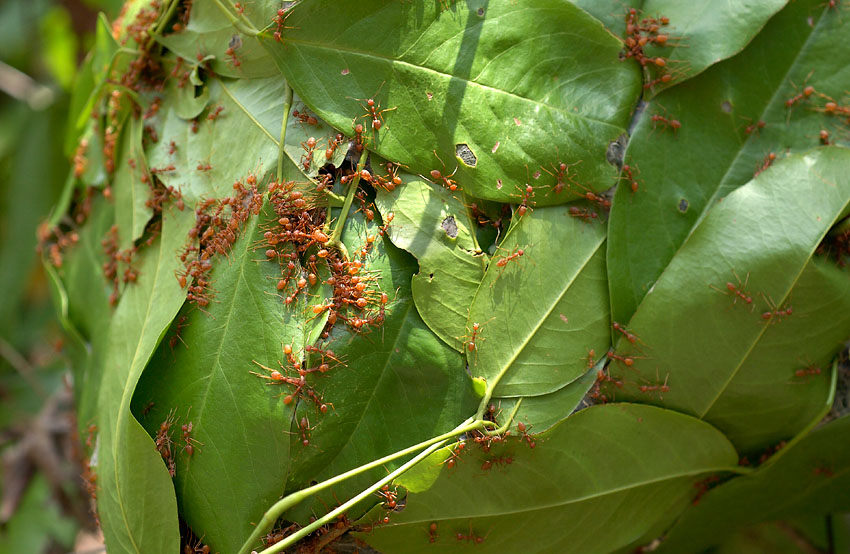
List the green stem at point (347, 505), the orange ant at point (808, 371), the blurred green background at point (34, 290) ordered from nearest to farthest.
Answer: the green stem at point (347, 505) < the orange ant at point (808, 371) < the blurred green background at point (34, 290)

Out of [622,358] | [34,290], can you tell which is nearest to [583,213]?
[622,358]

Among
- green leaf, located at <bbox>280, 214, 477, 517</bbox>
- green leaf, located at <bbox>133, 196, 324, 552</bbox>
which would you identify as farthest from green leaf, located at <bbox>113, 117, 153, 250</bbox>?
green leaf, located at <bbox>280, 214, 477, 517</bbox>

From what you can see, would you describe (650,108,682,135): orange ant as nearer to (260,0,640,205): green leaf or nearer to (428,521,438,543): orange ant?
(260,0,640,205): green leaf

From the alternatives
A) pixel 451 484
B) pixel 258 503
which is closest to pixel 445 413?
pixel 451 484

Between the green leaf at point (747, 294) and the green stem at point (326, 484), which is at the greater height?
the green leaf at point (747, 294)

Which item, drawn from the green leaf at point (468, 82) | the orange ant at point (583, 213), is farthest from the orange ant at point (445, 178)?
the orange ant at point (583, 213)

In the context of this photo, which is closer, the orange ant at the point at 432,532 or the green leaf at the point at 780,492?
the orange ant at the point at 432,532

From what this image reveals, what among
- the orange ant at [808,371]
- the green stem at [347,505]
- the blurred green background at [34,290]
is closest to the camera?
the green stem at [347,505]

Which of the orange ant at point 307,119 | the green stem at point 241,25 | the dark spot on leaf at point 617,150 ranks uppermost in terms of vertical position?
the green stem at point 241,25

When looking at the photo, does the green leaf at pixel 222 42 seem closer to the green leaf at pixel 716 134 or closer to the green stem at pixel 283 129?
the green stem at pixel 283 129
